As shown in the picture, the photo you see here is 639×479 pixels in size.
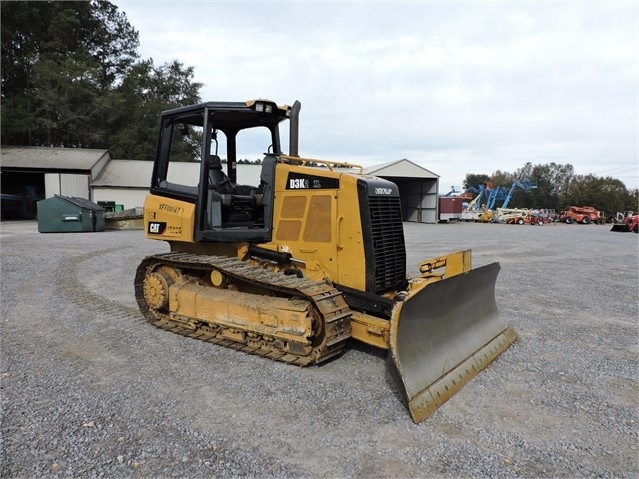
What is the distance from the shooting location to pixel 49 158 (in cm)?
3225

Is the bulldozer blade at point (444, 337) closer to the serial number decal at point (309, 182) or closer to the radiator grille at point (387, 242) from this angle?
the radiator grille at point (387, 242)

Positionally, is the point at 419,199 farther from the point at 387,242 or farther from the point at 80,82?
the point at 387,242

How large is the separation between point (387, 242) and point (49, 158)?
112 ft

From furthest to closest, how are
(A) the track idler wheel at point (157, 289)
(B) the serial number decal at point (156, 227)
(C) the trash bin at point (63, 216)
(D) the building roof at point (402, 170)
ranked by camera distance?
(D) the building roof at point (402, 170), (C) the trash bin at point (63, 216), (B) the serial number decal at point (156, 227), (A) the track idler wheel at point (157, 289)

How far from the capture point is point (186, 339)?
18.3ft

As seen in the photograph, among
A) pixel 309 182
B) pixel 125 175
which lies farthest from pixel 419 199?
pixel 309 182

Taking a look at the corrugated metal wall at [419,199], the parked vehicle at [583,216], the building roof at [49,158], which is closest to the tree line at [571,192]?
the parked vehicle at [583,216]

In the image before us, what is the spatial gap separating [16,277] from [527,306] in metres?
9.88

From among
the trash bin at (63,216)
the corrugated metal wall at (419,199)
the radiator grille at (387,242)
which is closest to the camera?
the radiator grille at (387,242)

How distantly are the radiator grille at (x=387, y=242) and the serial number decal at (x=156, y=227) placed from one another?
2.93 meters

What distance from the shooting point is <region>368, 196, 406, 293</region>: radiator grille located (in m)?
4.99

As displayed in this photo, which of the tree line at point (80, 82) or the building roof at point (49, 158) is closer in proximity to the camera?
the building roof at point (49, 158)

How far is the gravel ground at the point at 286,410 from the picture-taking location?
3.02 metres

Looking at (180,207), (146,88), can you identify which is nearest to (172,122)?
(180,207)
